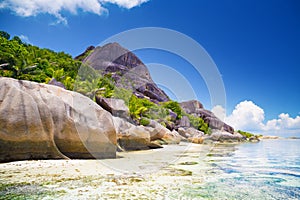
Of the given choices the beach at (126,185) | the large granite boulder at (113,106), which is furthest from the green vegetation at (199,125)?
the beach at (126,185)

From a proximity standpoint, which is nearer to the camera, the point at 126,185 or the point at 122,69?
the point at 126,185

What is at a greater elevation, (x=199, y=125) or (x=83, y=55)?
(x=83, y=55)

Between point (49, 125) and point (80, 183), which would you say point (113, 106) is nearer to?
point (49, 125)

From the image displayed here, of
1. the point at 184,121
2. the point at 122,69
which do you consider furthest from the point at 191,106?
the point at 122,69

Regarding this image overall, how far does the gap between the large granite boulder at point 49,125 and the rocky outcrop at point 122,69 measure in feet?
168

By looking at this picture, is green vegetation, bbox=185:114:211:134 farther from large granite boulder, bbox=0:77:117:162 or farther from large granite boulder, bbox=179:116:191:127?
large granite boulder, bbox=0:77:117:162

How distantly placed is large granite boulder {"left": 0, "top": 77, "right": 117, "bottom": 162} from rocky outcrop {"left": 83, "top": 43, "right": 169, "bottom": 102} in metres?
51.1

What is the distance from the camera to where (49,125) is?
7312 mm

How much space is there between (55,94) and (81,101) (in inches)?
38.2

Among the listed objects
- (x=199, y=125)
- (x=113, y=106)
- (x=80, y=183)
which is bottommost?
(x=80, y=183)

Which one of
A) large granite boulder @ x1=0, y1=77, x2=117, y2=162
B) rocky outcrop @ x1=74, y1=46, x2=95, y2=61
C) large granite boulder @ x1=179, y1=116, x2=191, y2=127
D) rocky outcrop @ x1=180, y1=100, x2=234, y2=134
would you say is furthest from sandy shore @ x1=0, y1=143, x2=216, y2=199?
rocky outcrop @ x1=74, y1=46, x2=95, y2=61

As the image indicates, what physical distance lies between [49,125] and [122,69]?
6528 centimetres

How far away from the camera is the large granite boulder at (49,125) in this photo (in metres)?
6.68

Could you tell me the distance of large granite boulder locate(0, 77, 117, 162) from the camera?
668cm
